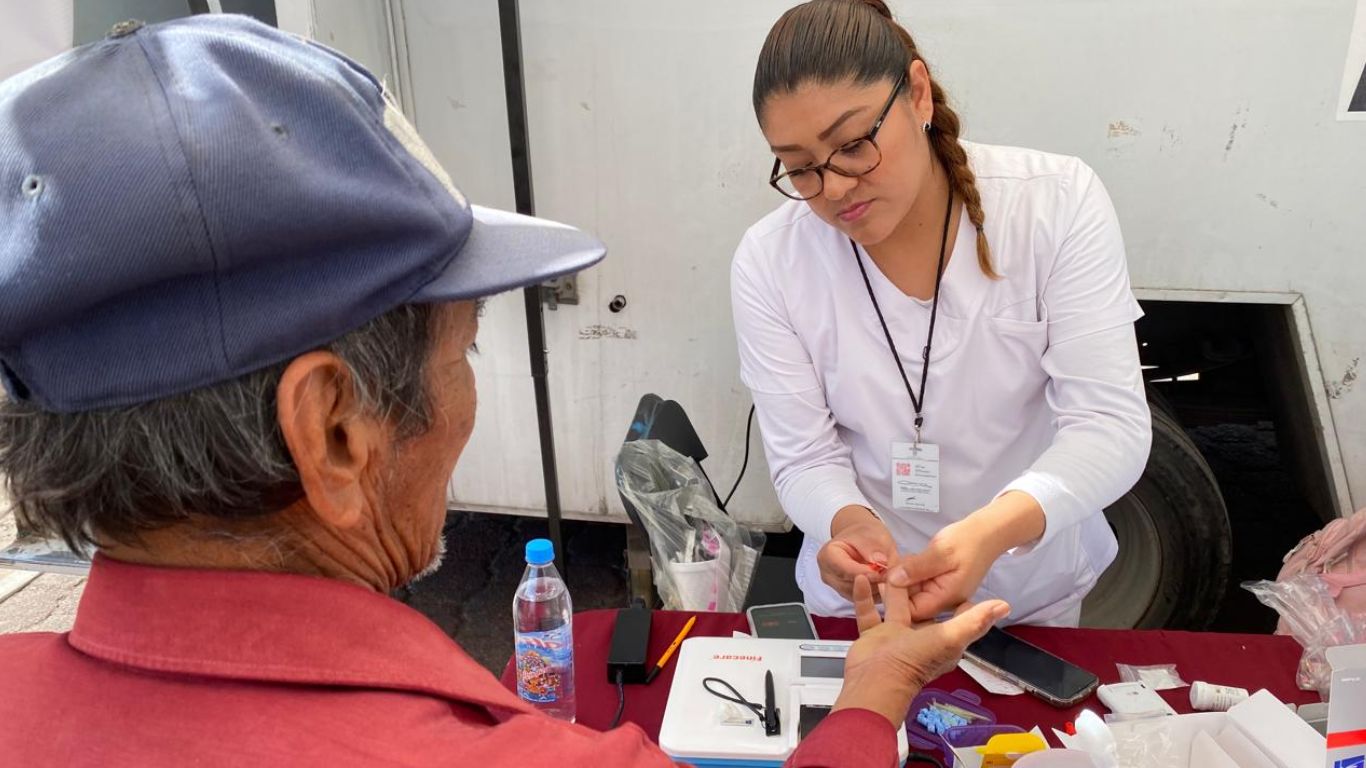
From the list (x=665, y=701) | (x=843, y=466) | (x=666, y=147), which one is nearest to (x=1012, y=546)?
(x=843, y=466)

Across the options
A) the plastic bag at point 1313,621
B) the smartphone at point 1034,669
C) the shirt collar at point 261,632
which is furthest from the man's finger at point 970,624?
the shirt collar at point 261,632

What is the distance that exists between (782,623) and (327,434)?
1.13 metres

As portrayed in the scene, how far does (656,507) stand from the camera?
2.10 meters

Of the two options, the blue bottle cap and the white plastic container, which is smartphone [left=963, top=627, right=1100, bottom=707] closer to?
the white plastic container

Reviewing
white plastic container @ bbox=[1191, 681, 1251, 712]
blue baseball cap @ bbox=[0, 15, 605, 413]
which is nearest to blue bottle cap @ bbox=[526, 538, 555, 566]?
blue baseball cap @ bbox=[0, 15, 605, 413]

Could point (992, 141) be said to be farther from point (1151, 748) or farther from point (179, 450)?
point (179, 450)

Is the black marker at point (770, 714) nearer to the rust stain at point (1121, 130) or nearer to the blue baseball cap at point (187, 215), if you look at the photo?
the blue baseball cap at point (187, 215)

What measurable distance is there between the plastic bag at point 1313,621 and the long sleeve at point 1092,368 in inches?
15.9

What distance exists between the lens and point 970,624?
1.29 metres

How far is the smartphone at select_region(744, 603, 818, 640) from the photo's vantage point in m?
1.64

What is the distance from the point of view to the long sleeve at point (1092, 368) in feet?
5.26

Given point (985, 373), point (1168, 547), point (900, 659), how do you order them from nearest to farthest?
point (900, 659), point (985, 373), point (1168, 547)

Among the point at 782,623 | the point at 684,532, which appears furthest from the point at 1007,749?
the point at 684,532

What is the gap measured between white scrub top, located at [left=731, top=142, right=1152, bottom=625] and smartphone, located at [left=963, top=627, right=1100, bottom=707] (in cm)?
17
